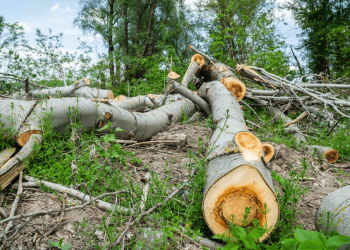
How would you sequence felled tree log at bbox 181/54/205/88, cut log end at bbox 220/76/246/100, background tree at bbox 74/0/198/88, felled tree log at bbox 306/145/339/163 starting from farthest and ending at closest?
1. background tree at bbox 74/0/198/88
2. felled tree log at bbox 181/54/205/88
3. cut log end at bbox 220/76/246/100
4. felled tree log at bbox 306/145/339/163

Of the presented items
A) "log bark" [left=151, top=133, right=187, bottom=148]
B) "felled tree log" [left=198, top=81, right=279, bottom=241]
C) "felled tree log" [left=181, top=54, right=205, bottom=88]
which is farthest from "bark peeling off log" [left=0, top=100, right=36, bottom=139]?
"felled tree log" [left=181, top=54, right=205, bottom=88]

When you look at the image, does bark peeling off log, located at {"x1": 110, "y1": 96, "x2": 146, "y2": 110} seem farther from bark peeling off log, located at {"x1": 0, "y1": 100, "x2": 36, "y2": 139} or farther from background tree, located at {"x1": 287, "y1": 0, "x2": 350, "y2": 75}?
background tree, located at {"x1": 287, "y1": 0, "x2": 350, "y2": 75}

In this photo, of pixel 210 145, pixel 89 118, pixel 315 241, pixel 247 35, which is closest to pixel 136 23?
pixel 247 35

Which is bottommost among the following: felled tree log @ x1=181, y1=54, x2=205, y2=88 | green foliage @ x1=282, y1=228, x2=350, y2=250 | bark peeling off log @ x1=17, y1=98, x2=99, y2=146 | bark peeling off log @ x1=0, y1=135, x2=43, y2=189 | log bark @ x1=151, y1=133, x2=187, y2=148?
green foliage @ x1=282, y1=228, x2=350, y2=250

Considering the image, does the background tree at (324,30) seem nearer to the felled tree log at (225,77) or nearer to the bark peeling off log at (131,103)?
the felled tree log at (225,77)

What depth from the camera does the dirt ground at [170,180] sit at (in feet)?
5.01

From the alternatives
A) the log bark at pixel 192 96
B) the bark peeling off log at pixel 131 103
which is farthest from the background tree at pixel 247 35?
the bark peeling off log at pixel 131 103

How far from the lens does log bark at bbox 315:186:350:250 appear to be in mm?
1510

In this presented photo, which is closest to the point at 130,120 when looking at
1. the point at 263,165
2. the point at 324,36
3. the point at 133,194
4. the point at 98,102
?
the point at 98,102

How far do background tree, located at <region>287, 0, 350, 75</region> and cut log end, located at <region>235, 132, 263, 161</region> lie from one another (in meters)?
10.7

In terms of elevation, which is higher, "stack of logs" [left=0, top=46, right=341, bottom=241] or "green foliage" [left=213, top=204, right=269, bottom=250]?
"stack of logs" [left=0, top=46, right=341, bottom=241]

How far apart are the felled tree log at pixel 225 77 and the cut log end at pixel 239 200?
3515mm

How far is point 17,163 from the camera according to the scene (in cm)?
193

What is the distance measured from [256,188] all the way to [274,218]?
0.25 metres
